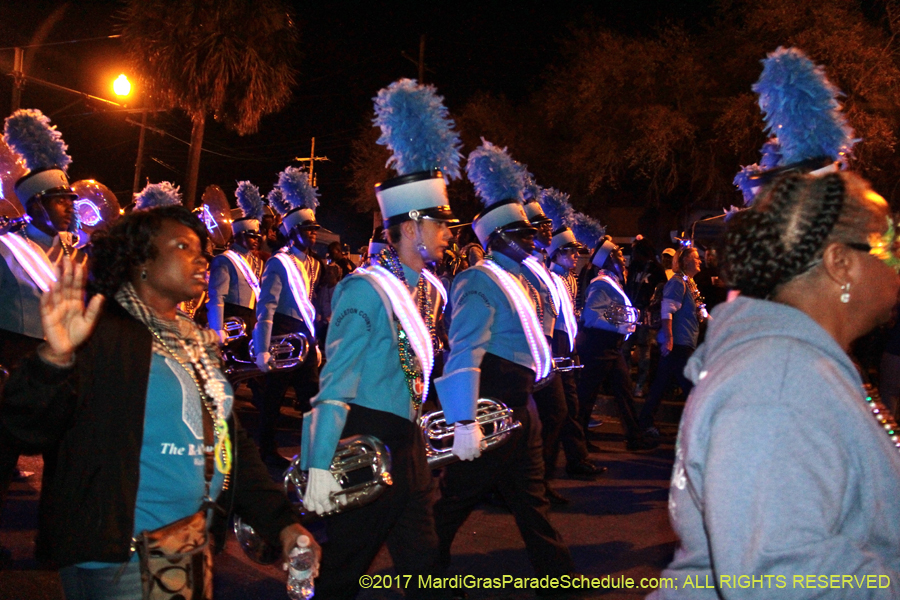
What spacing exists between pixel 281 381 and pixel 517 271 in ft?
10.7

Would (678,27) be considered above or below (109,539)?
above

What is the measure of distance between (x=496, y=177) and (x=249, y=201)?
20.0 feet

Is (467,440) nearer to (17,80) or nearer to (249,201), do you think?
(249,201)

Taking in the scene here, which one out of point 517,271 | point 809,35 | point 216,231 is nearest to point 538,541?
point 517,271

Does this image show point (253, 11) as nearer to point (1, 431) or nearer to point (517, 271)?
point (517, 271)

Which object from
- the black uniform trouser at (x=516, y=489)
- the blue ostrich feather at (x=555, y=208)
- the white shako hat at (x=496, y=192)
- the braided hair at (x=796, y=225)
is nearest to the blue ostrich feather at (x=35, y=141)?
the white shako hat at (x=496, y=192)

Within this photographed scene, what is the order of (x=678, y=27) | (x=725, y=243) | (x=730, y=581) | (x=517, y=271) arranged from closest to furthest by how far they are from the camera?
(x=730, y=581), (x=725, y=243), (x=517, y=271), (x=678, y=27)

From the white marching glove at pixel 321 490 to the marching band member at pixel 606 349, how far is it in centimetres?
610

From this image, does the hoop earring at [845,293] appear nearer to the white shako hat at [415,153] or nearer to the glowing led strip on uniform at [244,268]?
the white shako hat at [415,153]

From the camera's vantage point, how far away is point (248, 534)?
308 cm

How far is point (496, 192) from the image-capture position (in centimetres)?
658

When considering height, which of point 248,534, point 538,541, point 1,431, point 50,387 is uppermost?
point 50,387

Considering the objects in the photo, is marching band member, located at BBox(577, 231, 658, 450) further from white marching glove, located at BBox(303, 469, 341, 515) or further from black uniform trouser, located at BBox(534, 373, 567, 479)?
white marching glove, located at BBox(303, 469, 341, 515)

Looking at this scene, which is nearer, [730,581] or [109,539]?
[730,581]
